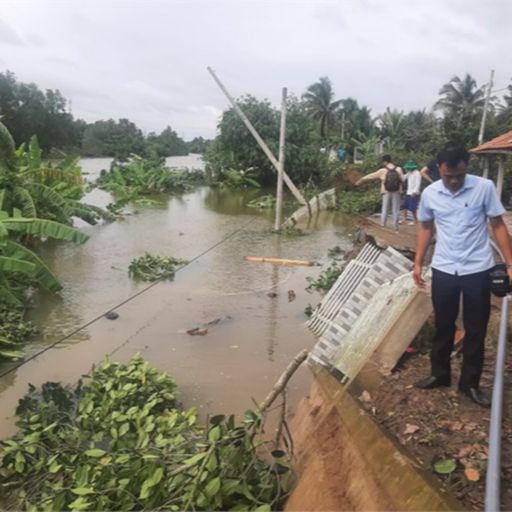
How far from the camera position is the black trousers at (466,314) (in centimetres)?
329

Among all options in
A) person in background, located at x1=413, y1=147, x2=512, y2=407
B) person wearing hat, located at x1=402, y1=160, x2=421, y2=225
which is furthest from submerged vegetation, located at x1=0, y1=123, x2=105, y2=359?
person wearing hat, located at x1=402, y1=160, x2=421, y2=225

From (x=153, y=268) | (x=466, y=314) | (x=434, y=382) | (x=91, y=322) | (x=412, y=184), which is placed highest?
(x=412, y=184)

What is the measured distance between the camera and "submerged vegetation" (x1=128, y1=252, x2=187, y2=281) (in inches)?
383

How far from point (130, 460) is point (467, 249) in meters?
2.63

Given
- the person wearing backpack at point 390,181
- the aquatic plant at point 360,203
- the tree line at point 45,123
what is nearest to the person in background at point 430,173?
the person wearing backpack at point 390,181

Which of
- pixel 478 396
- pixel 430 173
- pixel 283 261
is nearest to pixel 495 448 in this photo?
pixel 478 396

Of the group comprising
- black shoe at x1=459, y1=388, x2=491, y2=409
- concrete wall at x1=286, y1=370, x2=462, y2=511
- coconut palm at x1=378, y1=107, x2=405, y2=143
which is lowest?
concrete wall at x1=286, y1=370, x2=462, y2=511

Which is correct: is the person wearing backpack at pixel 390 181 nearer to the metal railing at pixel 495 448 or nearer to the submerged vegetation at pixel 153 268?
the submerged vegetation at pixel 153 268

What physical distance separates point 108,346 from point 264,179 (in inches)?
980

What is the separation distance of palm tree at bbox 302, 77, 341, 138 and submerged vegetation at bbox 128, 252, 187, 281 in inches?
1797

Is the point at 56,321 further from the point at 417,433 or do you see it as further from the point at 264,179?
the point at 264,179

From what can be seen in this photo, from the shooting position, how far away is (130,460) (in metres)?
3.22

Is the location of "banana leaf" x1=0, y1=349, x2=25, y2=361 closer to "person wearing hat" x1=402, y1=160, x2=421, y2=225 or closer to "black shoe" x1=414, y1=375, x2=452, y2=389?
"black shoe" x1=414, y1=375, x2=452, y2=389

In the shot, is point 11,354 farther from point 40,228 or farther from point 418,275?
point 418,275
